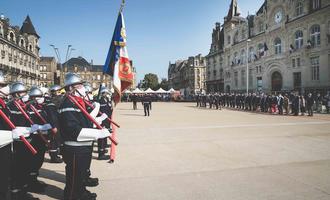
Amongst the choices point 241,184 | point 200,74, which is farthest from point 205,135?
point 200,74

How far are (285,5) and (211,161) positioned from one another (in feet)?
126

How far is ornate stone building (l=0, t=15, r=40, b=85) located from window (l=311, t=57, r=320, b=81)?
156 feet

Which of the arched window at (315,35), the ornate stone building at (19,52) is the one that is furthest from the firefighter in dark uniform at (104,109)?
the ornate stone building at (19,52)

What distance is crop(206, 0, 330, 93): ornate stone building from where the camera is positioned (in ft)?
102

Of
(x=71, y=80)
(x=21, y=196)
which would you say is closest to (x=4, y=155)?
(x=21, y=196)

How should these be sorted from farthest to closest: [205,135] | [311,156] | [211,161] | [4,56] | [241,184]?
1. [4,56]
2. [205,135]
3. [311,156]
4. [211,161]
5. [241,184]

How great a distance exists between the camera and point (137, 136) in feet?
33.1

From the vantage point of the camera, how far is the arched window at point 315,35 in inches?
1235

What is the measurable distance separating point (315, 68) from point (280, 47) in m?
7.65

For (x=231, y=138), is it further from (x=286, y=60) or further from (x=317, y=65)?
(x=286, y=60)

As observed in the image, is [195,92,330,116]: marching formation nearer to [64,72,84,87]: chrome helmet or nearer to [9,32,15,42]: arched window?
[64,72,84,87]: chrome helmet

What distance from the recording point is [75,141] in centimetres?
372

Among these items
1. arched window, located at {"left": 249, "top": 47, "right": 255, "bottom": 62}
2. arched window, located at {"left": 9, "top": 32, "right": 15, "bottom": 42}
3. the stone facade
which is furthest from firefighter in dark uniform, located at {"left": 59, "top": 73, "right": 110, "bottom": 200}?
the stone facade

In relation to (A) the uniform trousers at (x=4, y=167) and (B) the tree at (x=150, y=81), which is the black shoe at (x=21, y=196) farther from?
(B) the tree at (x=150, y=81)
